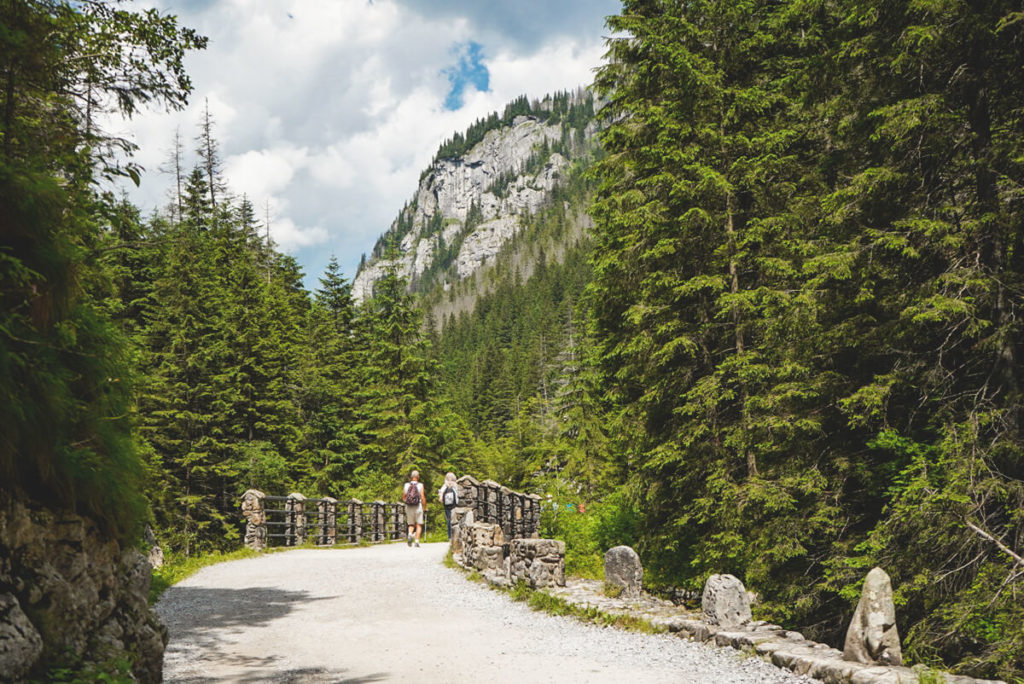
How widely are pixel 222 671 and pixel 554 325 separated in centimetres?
7363

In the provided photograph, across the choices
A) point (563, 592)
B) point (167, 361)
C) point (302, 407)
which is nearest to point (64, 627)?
point (563, 592)

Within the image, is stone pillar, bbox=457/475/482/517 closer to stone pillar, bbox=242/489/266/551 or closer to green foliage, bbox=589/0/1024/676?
stone pillar, bbox=242/489/266/551

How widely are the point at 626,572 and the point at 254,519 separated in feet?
37.3

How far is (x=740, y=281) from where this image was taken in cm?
1178

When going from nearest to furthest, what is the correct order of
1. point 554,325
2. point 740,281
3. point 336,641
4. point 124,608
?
point 124,608
point 336,641
point 740,281
point 554,325

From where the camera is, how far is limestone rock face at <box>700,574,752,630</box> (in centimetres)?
739

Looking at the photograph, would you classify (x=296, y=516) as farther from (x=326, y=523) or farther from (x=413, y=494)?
(x=413, y=494)

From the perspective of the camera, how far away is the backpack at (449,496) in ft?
57.1

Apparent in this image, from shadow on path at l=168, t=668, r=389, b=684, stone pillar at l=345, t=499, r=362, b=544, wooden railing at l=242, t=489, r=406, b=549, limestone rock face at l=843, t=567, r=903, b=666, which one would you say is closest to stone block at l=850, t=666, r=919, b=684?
limestone rock face at l=843, t=567, r=903, b=666

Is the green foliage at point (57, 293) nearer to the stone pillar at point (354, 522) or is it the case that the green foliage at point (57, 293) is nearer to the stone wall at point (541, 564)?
the stone wall at point (541, 564)

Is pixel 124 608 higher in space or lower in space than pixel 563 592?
higher

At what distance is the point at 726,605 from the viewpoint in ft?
24.5

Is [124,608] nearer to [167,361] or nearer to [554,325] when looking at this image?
[167,361]

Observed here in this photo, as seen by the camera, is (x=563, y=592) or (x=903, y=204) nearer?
(x=903, y=204)
